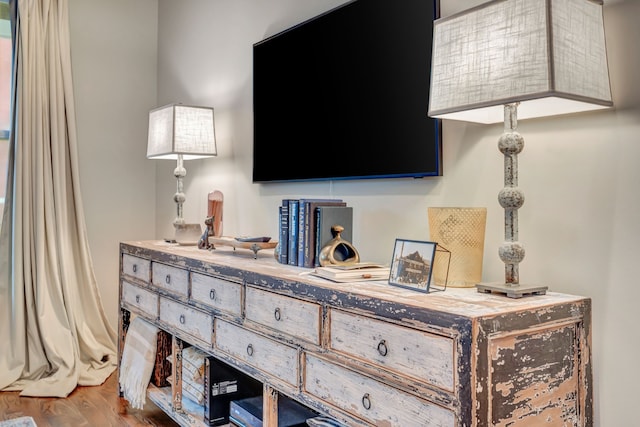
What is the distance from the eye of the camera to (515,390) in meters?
1.12

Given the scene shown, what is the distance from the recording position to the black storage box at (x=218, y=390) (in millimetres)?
2126

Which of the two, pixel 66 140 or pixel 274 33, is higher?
pixel 274 33

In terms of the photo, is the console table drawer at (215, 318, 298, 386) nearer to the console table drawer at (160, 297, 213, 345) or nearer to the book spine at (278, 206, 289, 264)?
the console table drawer at (160, 297, 213, 345)

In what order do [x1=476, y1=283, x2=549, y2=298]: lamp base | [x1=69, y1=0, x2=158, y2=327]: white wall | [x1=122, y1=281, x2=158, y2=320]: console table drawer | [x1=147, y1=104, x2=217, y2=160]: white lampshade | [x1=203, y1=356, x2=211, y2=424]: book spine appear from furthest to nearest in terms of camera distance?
[x1=69, y1=0, x2=158, y2=327]: white wall, [x1=147, y1=104, x2=217, y2=160]: white lampshade, [x1=122, y1=281, x2=158, y2=320]: console table drawer, [x1=203, y1=356, x2=211, y2=424]: book spine, [x1=476, y1=283, x2=549, y2=298]: lamp base

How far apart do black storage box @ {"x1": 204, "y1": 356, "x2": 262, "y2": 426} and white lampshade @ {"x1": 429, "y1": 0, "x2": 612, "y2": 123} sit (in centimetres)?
140

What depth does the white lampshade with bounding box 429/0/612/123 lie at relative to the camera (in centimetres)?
111

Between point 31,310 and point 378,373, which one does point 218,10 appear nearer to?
point 31,310

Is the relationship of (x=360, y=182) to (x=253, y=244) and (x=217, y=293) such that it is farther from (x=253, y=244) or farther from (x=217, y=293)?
(x=217, y=293)

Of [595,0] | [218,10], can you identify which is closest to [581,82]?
[595,0]

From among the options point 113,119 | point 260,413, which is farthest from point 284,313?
point 113,119

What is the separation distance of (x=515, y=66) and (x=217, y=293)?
1267 millimetres

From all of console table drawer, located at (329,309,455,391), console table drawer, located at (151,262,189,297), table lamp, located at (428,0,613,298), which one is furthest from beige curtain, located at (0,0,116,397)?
table lamp, located at (428,0,613,298)

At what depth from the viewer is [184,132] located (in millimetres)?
2766

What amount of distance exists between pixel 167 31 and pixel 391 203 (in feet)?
8.27
